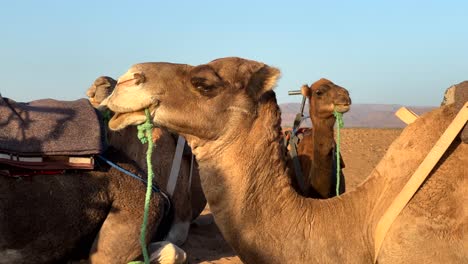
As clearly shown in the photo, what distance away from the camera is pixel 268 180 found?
12.1ft

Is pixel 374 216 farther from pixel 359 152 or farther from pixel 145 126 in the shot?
pixel 359 152

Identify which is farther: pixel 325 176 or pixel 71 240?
pixel 325 176

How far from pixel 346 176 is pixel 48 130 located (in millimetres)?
A: 11145

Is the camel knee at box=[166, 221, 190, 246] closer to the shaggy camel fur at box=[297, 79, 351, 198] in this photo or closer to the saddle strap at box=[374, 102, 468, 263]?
the shaggy camel fur at box=[297, 79, 351, 198]

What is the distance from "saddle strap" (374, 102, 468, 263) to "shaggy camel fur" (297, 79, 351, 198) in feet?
7.56

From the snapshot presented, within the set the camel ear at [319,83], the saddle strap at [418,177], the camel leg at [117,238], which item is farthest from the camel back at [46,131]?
the saddle strap at [418,177]

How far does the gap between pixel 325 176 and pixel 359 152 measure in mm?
14015

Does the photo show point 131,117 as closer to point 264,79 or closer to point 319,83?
point 264,79

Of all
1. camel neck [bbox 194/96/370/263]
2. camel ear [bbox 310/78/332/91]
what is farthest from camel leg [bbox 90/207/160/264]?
camel ear [bbox 310/78/332/91]

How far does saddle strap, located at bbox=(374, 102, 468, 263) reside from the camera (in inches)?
138

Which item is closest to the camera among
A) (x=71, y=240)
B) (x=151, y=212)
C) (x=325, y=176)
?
(x=71, y=240)

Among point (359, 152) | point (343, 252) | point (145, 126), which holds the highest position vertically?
point (145, 126)

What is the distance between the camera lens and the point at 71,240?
16.4ft

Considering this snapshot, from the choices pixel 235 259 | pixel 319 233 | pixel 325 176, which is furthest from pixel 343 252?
pixel 235 259
